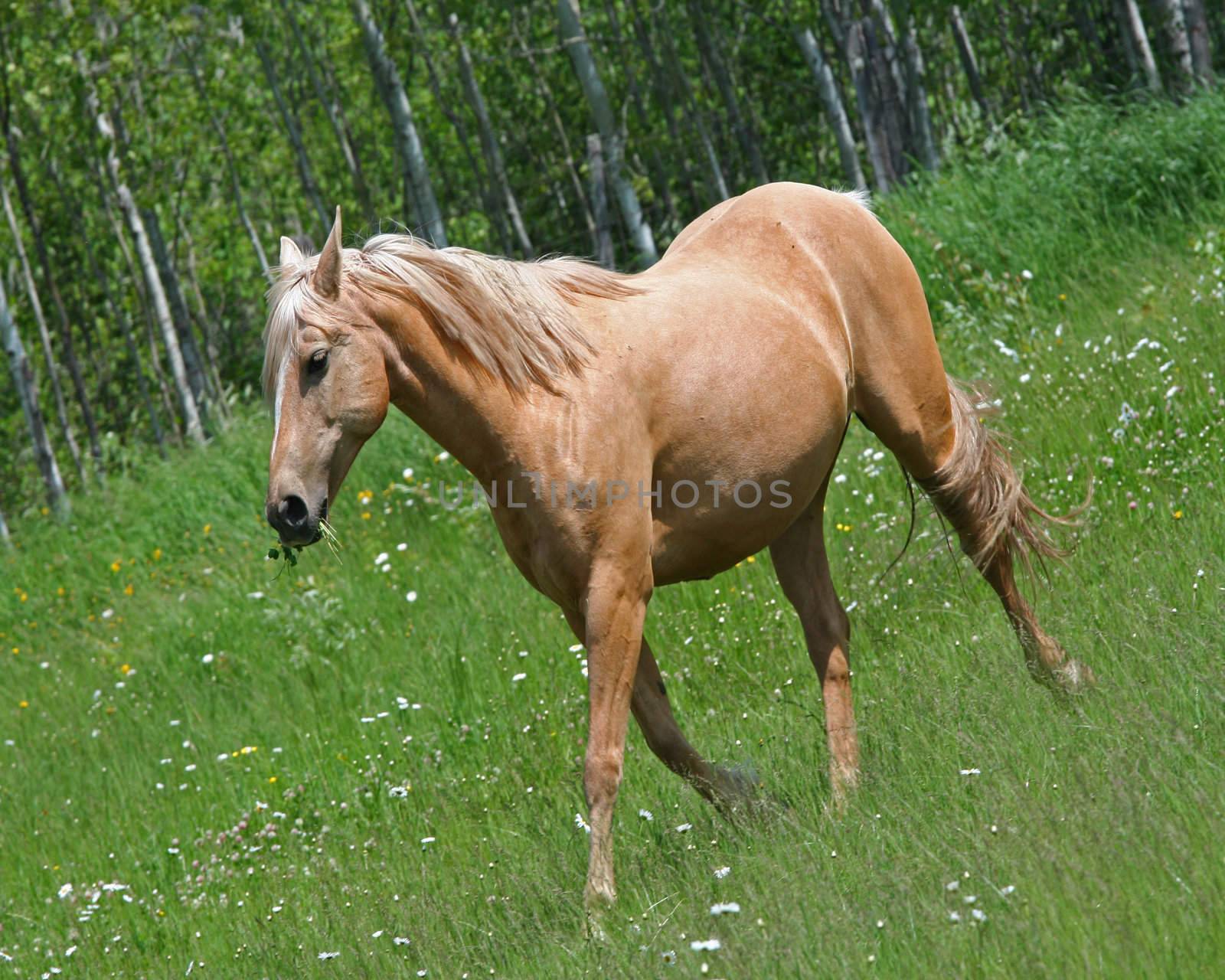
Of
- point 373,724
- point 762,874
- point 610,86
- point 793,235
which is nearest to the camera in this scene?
point 762,874

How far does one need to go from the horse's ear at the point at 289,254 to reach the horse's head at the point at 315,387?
18 centimetres

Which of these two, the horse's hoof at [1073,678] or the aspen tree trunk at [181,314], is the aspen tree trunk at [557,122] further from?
the horse's hoof at [1073,678]

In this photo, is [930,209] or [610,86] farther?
[610,86]

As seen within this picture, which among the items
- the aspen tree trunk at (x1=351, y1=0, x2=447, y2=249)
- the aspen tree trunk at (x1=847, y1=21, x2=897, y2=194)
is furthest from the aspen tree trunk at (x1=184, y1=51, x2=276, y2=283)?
the aspen tree trunk at (x1=847, y1=21, x2=897, y2=194)

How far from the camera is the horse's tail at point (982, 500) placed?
496cm

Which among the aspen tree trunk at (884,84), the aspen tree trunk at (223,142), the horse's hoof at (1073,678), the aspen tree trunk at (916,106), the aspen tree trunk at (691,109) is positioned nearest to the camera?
the horse's hoof at (1073,678)

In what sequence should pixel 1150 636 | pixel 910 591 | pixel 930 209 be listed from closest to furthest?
pixel 1150 636
pixel 910 591
pixel 930 209

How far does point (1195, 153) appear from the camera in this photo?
372 inches

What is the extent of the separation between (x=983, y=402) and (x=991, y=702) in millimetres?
1525

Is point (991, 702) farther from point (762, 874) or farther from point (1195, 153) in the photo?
point (1195, 153)

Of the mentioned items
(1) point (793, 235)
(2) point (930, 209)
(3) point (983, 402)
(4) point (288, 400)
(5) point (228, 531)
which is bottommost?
(5) point (228, 531)

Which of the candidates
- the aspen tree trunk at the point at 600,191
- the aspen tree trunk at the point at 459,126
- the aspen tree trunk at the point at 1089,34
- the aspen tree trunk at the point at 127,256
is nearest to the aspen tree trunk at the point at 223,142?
the aspen tree trunk at the point at 127,256

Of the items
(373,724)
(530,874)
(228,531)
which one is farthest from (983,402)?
(228,531)

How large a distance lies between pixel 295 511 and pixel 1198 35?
37.3ft
